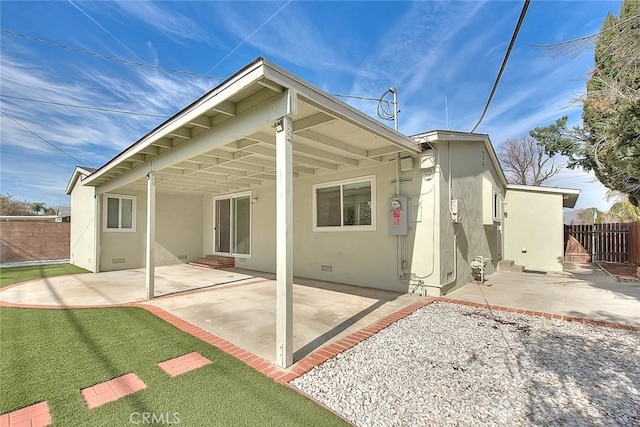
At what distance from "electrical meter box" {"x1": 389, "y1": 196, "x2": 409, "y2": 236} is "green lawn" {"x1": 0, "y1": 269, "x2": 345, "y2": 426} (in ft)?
14.3

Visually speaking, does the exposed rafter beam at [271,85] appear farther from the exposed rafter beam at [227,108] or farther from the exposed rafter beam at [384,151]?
the exposed rafter beam at [384,151]

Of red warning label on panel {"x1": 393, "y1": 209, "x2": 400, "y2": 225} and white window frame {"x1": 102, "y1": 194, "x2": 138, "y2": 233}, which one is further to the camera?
white window frame {"x1": 102, "y1": 194, "x2": 138, "y2": 233}

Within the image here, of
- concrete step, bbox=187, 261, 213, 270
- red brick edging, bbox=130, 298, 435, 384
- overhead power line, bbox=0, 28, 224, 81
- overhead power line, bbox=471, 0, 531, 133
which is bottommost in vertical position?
concrete step, bbox=187, 261, 213, 270

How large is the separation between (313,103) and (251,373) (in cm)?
305

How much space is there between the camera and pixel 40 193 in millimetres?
22781

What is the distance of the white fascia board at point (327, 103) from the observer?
3.04 meters

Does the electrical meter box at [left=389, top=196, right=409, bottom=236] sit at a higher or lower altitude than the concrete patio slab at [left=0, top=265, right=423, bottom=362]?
higher

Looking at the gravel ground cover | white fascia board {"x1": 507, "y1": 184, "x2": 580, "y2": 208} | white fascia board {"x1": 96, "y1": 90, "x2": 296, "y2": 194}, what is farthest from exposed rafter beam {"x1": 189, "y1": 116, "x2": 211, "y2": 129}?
white fascia board {"x1": 507, "y1": 184, "x2": 580, "y2": 208}

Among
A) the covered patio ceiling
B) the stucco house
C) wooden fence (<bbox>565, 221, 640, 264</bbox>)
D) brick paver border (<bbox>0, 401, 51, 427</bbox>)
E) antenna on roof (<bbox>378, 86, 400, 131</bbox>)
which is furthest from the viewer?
wooden fence (<bbox>565, 221, 640, 264</bbox>)

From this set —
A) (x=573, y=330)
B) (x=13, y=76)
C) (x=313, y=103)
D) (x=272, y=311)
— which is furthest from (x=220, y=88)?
(x=13, y=76)

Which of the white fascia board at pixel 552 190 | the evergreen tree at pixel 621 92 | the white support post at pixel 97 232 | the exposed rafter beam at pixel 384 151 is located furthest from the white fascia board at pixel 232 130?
the white fascia board at pixel 552 190

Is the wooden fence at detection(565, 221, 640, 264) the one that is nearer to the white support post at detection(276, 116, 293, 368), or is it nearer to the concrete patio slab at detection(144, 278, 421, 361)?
the concrete patio slab at detection(144, 278, 421, 361)

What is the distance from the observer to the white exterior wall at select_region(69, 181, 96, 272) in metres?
10.3

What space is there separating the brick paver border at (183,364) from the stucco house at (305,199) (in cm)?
94
